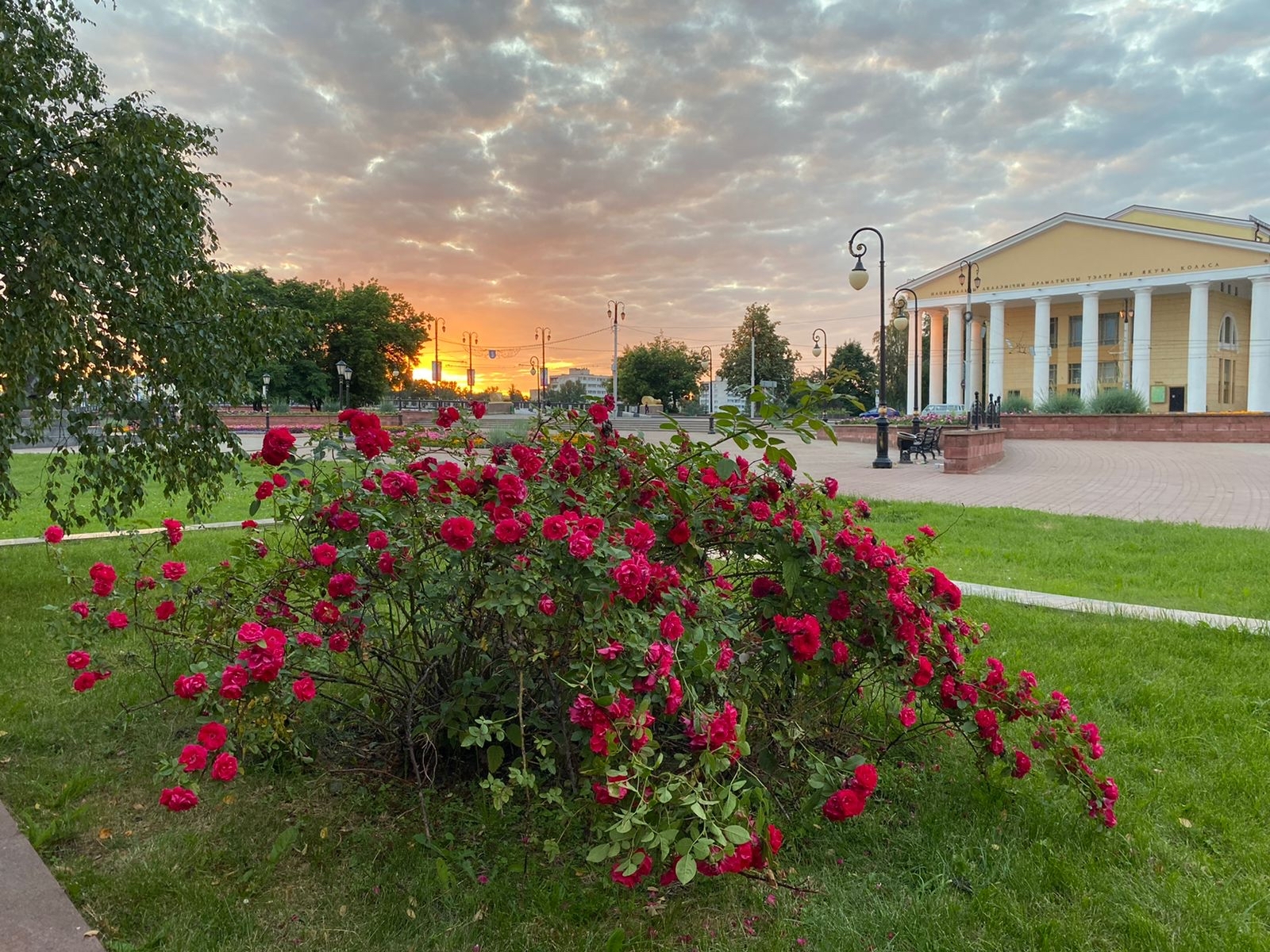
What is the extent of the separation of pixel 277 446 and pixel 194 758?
33.6 inches

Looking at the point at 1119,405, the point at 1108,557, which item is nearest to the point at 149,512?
the point at 1108,557

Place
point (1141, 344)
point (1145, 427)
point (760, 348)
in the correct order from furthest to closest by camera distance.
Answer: point (760, 348)
point (1141, 344)
point (1145, 427)

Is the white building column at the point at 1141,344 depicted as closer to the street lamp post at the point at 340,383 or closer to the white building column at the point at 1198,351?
the white building column at the point at 1198,351

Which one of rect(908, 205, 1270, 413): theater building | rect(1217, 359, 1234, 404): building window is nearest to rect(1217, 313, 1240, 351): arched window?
rect(908, 205, 1270, 413): theater building

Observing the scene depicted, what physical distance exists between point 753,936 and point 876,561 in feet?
3.51

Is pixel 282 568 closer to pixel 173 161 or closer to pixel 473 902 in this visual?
pixel 473 902

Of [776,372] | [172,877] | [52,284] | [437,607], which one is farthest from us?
[776,372]

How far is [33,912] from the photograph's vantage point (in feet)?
→ 6.43

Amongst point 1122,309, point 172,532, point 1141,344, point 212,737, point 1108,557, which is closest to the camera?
point 212,737

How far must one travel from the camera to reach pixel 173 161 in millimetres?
4859

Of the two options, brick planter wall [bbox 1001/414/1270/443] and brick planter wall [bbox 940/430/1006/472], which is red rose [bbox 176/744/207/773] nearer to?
brick planter wall [bbox 940/430/1006/472]

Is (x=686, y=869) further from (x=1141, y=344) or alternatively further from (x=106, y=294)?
(x=1141, y=344)

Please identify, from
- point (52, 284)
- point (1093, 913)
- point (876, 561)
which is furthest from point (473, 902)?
point (52, 284)

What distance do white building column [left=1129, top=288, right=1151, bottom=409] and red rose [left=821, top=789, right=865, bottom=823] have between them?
4766cm
